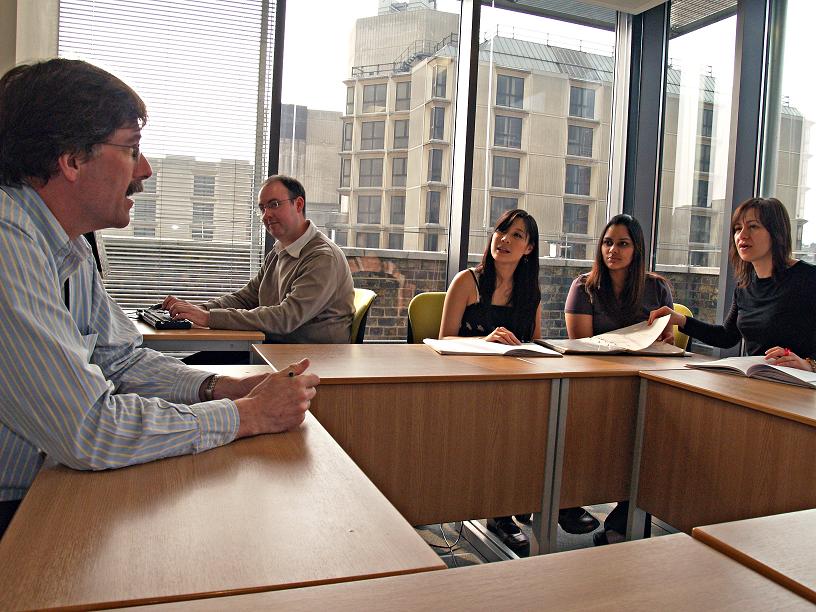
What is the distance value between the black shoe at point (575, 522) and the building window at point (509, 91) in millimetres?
2667

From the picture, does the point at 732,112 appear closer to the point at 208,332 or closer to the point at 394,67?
the point at 394,67

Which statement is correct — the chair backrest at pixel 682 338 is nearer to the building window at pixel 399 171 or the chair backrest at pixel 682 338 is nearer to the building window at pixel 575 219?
the building window at pixel 575 219

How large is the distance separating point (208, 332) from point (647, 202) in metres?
3.23

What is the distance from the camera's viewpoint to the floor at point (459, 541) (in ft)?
8.29

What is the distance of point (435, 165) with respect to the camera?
169 inches

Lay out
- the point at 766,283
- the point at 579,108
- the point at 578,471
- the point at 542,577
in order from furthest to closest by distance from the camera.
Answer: the point at 579,108 → the point at 766,283 → the point at 578,471 → the point at 542,577

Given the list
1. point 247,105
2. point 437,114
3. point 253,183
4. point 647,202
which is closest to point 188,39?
point 247,105

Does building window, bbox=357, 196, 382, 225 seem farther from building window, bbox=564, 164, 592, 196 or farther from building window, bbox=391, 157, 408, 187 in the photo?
building window, bbox=564, 164, 592, 196

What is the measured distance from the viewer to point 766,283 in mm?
2811

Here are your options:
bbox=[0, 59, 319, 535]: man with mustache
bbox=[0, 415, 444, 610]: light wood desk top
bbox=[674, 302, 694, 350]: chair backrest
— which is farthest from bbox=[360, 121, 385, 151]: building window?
bbox=[0, 415, 444, 610]: light wood desk top

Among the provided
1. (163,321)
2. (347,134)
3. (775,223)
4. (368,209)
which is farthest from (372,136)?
(775,223)

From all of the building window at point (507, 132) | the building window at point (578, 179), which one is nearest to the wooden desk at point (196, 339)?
the building window at point (507, 132)

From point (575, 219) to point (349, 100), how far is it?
1772 millimetres

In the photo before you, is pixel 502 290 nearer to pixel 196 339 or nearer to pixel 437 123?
pixel 196 339
